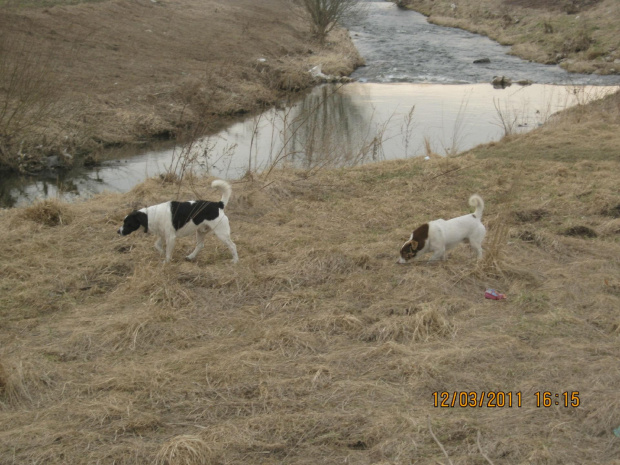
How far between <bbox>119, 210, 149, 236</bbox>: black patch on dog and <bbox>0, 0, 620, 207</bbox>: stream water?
1.91 meters

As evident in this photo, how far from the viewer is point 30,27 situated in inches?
856

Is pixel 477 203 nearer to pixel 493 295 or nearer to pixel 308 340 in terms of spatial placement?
pixel 493 295

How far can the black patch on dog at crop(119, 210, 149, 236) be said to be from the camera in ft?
23.4

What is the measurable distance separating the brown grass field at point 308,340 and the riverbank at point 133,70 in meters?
3.48

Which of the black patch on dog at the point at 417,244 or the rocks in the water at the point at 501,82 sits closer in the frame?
the black patch on dog at the point at 417,244

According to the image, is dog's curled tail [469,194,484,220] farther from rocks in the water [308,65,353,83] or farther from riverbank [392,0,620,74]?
riverbank [392,0,620,74]

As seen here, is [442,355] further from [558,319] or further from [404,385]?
[558,319]

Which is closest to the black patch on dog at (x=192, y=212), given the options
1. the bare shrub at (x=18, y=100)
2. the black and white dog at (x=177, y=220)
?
the black and white dog at (x=177, y=220)

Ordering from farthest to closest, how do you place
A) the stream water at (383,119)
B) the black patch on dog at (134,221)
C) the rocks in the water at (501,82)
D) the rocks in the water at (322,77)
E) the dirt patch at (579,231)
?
the rocks in the water at (322,77)
the rocks in the water at (501,82)
the stream water at (383,119)
the dirt patch at (579,231)
the black patch on dog at (134,221)

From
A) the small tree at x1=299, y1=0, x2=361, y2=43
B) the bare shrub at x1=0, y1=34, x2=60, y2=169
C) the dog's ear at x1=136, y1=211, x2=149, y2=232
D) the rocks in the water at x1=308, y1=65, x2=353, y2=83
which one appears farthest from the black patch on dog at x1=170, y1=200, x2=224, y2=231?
the small tree at x1=299, y1=0, x2=361, y2=43

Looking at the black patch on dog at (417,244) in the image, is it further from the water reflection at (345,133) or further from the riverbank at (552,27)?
the riverbank at (552,27)

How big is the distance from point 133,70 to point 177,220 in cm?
1688

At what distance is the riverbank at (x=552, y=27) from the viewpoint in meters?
27.3
